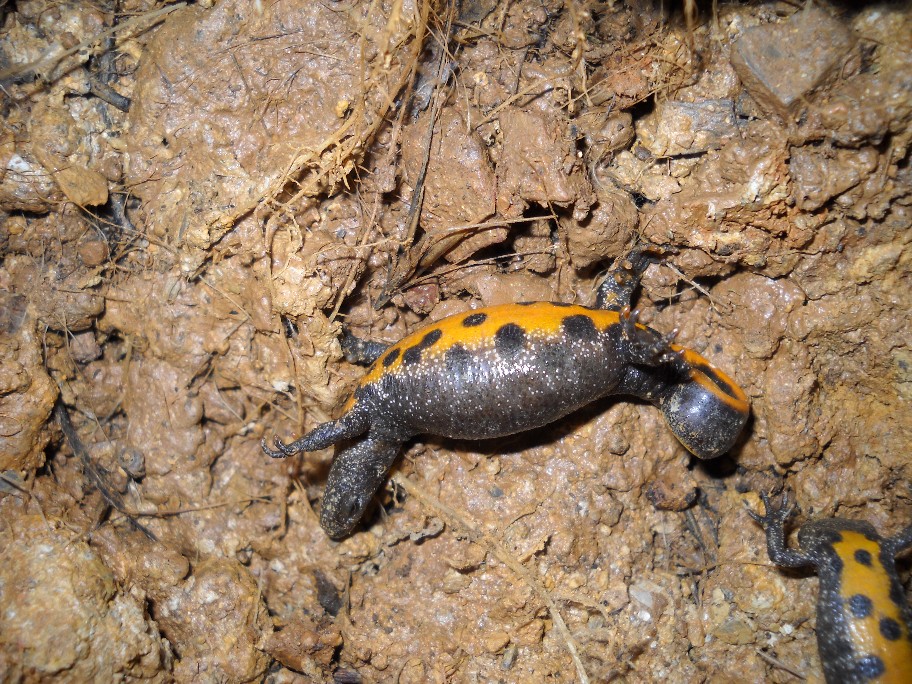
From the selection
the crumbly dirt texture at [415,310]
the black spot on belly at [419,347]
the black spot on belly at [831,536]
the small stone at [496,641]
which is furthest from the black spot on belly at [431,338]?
the black spot on belly at [831,536]

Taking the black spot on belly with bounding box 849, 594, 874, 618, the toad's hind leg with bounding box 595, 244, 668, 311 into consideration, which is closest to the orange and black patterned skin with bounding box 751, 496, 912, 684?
the black spot on belly with bounding box 849, 594, 874, 618

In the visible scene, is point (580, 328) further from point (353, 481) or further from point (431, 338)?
point (353, 481)

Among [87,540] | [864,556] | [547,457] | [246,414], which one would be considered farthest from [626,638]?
[87,540]

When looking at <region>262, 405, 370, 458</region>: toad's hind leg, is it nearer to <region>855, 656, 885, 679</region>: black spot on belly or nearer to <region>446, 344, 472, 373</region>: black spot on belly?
<region>446, 344, 472, 373</region>: black spot on belly

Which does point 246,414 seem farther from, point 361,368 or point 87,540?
point 87,540

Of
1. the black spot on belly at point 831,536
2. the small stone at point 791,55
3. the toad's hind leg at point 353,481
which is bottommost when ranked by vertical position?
the toad's hind leg at point 353,481

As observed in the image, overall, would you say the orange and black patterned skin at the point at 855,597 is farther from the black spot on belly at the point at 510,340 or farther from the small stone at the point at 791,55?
the small stone at the point at 791,55
